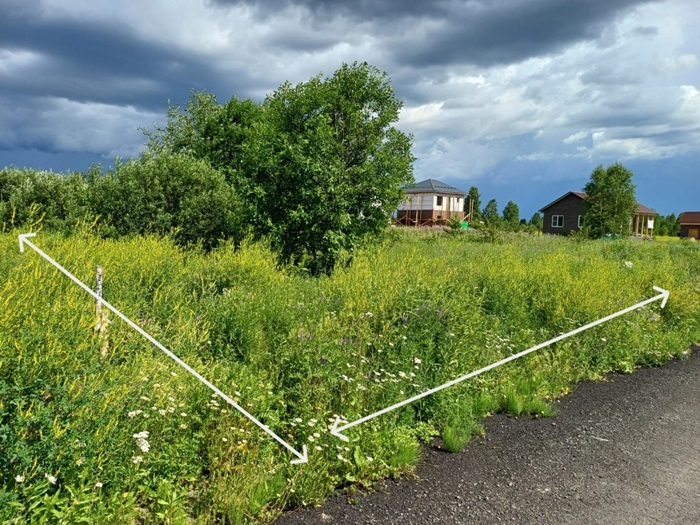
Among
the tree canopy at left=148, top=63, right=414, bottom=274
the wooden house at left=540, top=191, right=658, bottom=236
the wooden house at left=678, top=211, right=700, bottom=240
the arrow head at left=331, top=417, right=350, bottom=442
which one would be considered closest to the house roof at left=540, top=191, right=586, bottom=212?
the wooden house at left=540, top=191, right=658, bottom=236

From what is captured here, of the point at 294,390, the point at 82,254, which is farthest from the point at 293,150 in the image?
the point at 294,390

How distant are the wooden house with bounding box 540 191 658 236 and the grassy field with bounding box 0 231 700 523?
56.8m

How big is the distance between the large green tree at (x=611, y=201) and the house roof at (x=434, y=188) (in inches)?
730

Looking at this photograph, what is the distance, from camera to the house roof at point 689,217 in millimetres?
84969

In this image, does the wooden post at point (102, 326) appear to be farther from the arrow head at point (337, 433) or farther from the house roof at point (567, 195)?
the house roof at point (567, 195)

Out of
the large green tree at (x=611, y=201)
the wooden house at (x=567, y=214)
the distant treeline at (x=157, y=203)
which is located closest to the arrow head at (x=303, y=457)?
the distant treeline at (x=157, y=203)

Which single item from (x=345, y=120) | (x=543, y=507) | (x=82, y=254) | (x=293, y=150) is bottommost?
(x=543, y=507)

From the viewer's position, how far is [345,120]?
13938mm

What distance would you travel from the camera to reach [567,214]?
63750mm

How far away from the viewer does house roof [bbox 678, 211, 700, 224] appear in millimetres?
84969

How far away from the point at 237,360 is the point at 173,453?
5.28 ft

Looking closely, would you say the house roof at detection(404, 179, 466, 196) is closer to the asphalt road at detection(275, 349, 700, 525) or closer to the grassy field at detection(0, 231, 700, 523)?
the grassy field at detection(0, 231, 700, 523)

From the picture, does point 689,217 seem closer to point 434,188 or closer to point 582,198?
point 582,198

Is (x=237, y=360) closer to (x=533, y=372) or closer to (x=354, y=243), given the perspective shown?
(x=533, y=372)
